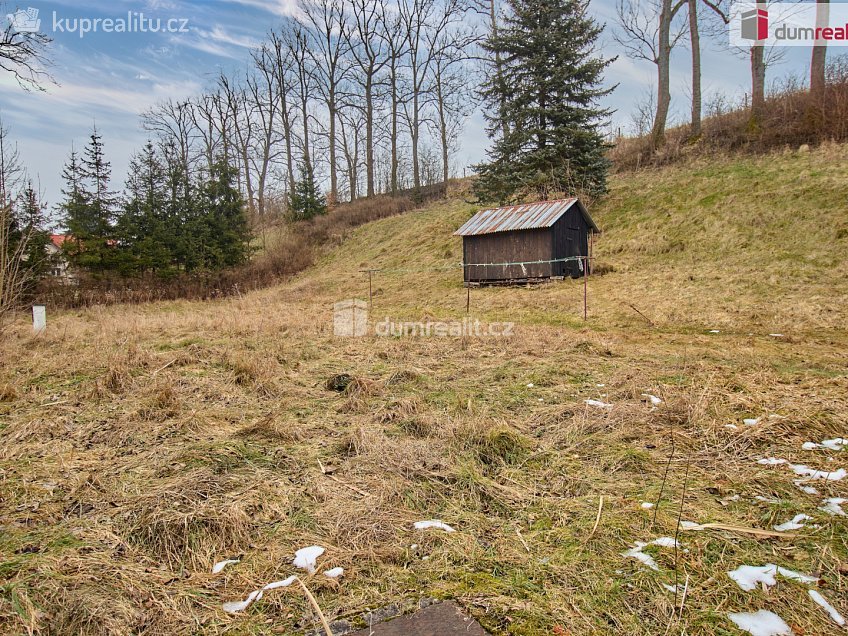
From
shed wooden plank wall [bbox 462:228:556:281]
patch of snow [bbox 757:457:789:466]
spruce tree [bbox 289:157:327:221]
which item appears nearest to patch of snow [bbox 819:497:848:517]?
patch of snow [bbox 757:457:789:466]

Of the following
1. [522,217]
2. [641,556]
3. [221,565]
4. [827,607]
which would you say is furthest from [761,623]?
[522,217]

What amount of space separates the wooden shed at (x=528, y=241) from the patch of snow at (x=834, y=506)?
13178 mm

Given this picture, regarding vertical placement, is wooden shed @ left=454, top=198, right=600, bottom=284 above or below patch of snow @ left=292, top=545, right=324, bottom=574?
above

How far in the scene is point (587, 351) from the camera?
716 cm

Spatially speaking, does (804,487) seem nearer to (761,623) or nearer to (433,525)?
(761,623)

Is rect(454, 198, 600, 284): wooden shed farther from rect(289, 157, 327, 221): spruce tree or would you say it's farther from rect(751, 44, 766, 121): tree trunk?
rect(289, 157, 327, 221): spruce tree

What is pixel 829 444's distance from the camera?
3.41 metres

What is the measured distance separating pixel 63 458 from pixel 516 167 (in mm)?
20298

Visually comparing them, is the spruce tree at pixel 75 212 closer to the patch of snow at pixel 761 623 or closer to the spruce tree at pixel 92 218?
the spruce tree at pixel 92 218

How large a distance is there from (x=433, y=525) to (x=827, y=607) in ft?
5.86

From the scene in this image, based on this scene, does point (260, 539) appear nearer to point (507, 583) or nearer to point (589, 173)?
point (507, 583)

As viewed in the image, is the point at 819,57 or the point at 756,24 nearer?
the point at 819,57

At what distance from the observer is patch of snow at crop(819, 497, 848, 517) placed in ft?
8.24

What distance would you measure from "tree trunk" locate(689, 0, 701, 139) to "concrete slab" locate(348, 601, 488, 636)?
84.8ft
